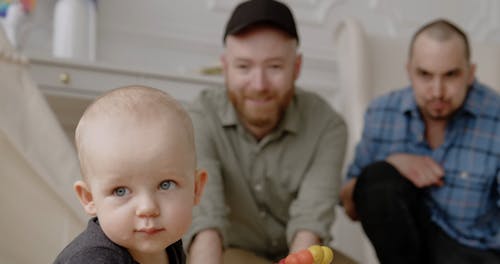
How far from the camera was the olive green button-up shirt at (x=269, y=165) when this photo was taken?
141 centimetres

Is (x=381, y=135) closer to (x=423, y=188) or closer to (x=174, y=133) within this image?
(x=423, y=188)

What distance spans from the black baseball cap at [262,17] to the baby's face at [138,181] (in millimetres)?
633

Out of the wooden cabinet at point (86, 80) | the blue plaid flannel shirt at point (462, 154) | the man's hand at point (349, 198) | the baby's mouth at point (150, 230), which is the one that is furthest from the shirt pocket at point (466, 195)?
the baby's mouth at point (150, 230)

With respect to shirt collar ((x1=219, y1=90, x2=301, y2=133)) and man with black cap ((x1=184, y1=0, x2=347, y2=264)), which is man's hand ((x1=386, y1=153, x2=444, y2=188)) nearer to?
man with black cap ((x1=184, y1=0, x2=347, y2=264))

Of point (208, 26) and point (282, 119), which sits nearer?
point (282, 119)

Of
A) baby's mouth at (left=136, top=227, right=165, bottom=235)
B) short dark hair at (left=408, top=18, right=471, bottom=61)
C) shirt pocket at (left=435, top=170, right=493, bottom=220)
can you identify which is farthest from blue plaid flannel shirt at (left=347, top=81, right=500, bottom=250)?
baby's mouth at (left=136, top=227, right=165, bottom=235)

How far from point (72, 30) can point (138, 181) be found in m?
1.16

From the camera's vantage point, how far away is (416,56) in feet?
5.22

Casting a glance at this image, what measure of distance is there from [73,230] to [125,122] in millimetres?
543

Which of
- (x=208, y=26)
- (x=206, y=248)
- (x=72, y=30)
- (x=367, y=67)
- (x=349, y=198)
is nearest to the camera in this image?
(x=206, y=248)

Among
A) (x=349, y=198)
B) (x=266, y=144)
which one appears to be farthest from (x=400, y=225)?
(x=266, y=144)

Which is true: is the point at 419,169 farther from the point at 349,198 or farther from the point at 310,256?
the point at 310,256

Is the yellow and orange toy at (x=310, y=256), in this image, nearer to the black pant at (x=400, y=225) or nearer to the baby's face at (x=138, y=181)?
the baby's face at (x=138, y=181)

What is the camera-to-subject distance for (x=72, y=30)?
179 cm
